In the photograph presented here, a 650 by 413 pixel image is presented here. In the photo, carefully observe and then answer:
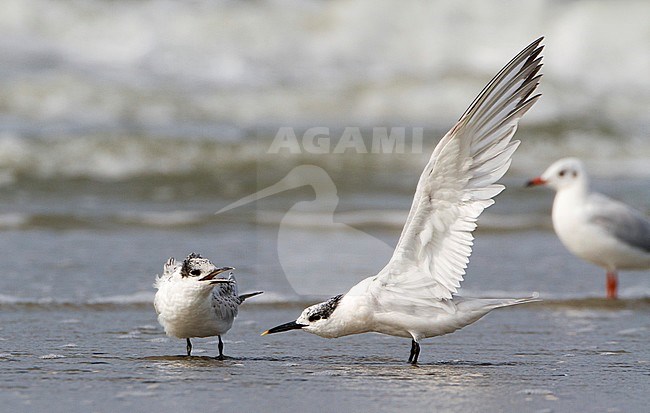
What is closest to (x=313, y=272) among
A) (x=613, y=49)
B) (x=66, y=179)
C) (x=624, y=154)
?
(x=66, y=179)

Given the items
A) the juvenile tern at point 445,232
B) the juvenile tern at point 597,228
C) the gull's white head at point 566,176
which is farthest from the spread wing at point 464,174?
the gull's white head at point 566,176

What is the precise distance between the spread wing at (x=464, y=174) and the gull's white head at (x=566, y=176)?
261 centimetres

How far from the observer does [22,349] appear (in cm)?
409

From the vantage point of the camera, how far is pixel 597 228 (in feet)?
19.9

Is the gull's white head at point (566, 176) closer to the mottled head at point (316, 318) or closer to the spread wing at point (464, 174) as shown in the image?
the spread wing at point (464, 174)

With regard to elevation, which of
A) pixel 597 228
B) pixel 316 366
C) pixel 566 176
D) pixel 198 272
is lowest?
pixel 316 366

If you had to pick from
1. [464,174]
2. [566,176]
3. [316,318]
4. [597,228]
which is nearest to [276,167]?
[566,176]

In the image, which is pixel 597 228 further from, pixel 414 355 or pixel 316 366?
pixel 316 366

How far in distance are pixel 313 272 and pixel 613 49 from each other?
10.7m

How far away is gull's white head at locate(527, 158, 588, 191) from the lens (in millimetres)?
6363

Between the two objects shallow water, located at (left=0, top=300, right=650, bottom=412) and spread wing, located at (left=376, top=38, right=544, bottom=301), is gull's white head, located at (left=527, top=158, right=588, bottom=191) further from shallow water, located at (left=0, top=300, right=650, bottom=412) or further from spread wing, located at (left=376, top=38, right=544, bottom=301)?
spread wing, located at (left=376, top=38, right=544, bottom=301)

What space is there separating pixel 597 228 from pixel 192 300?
9.93ft

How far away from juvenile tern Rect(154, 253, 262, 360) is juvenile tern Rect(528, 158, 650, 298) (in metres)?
2.69

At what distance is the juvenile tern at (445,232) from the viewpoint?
3.81m
